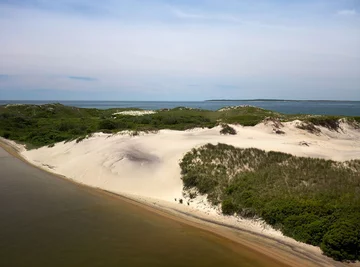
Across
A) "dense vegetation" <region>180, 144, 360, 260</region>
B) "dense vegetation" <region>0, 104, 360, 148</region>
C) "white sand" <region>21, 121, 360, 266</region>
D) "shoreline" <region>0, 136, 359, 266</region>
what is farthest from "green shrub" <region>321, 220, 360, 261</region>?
"dense vegetation" <region>0, 104, 360, 148</region>

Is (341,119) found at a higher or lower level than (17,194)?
higher

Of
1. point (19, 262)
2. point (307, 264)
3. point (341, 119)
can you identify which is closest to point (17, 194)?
point (19, 262)

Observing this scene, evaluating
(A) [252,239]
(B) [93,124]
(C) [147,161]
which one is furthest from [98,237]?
(B) [93,124]

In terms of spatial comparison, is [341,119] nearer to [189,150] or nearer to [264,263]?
[189,150]

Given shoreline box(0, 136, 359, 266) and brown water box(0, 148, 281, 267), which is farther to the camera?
shoreline box(0, 136, 359, 266)

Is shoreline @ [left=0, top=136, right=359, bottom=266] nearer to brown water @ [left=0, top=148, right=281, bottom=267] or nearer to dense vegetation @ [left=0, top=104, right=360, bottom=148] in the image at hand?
brown water @ [left=0, top=148, right=281, bottom=267]

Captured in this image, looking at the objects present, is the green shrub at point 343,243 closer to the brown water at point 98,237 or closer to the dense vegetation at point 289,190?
the dense vegetation at point 289,190
